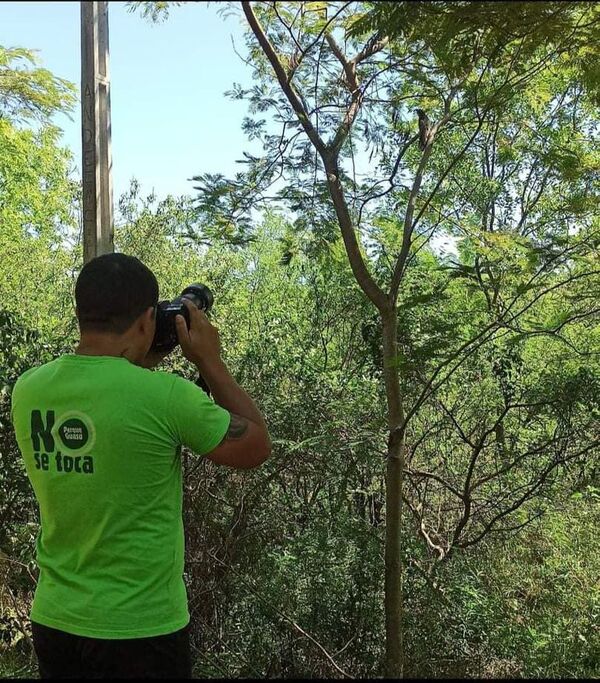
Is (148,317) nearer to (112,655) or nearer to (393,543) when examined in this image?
(112,655)

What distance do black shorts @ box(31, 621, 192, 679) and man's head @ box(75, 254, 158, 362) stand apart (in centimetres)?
55

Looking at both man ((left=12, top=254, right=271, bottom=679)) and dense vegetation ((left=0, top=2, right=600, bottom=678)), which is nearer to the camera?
man ((left=12, top=254, right=271, bottom=679))

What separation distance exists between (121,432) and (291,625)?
237 centimetres

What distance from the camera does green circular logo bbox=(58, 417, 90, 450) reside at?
1.35 metres

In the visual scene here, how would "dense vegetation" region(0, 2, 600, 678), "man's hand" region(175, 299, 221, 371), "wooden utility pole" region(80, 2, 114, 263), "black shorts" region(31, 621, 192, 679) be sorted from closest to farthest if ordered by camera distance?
1. "black shorts" region(31, 621, 192, 679)
2. "man's hand" region(175, 299, 221, 371)
3. "wooden utility pole" region(80, 2, 114, 263)
4. "dense vegetation" region(0, 2, 600, 678)

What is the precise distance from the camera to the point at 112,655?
1.31 metres

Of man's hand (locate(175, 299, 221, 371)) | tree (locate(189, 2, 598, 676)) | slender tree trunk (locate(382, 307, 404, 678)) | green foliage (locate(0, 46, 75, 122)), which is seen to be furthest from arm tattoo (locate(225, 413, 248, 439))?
green foliage (locate(0, 46, 75, 122))

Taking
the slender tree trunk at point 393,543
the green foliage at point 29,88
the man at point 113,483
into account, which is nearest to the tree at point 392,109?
the slender tree trunk at point 393,543

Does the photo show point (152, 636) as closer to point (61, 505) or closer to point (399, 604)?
point (61, 505)

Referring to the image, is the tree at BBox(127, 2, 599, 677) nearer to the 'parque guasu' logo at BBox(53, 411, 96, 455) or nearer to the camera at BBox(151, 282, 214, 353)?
the camera at BBox(151, 282, 214, 353)

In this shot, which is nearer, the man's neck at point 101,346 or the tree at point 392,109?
the man's neck at point 101,346

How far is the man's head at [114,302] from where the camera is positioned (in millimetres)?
1405

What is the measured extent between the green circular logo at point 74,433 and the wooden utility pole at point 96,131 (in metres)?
1.80

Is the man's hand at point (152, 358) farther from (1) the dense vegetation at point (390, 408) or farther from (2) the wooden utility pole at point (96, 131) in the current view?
(2) the wooden utility pole at point (96, 131)
